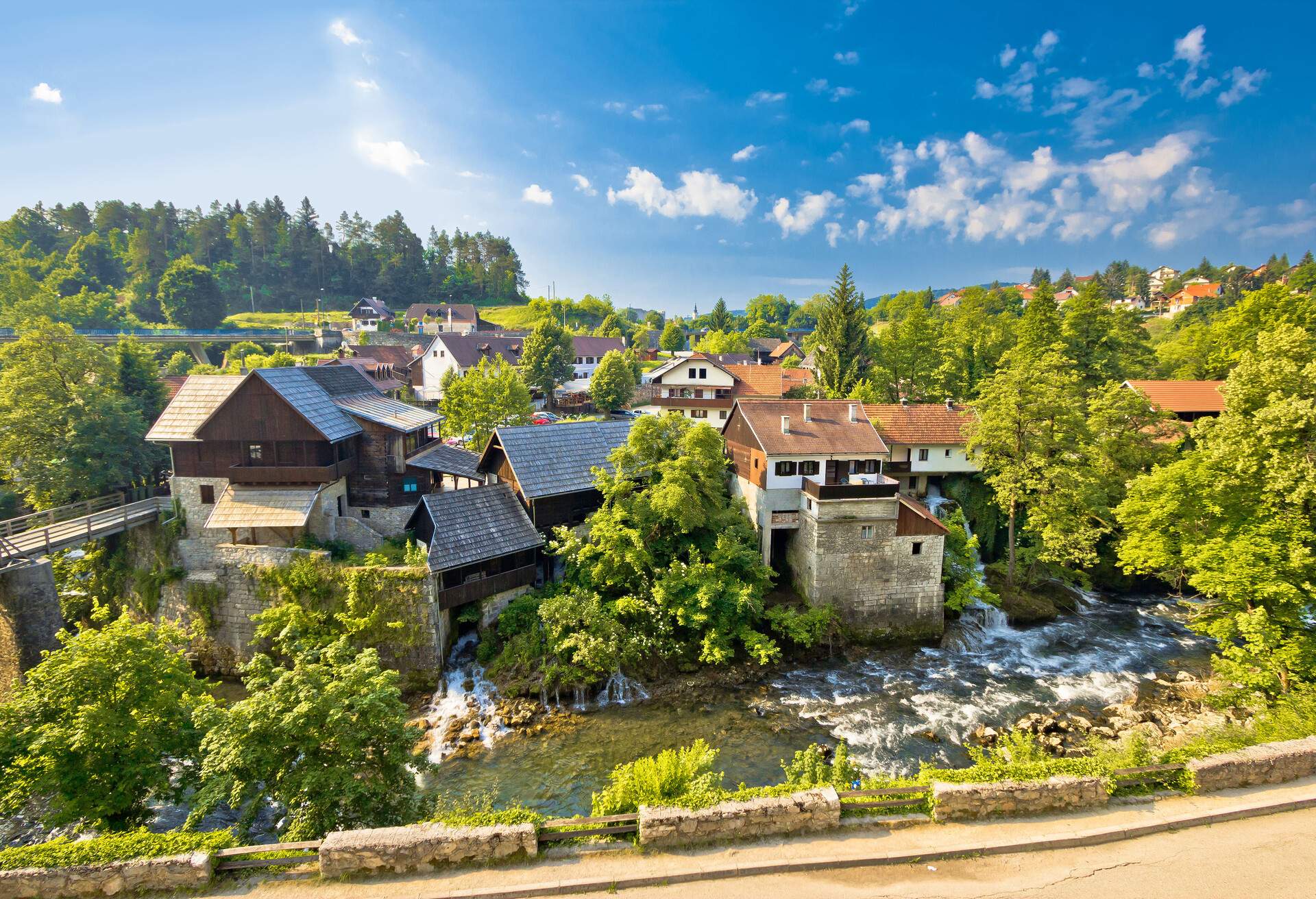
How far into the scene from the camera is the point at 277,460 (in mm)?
24594

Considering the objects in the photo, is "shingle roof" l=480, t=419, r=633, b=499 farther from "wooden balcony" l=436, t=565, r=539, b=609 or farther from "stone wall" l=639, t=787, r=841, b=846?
"stone wall" l=639, t=787, r=841, b=846

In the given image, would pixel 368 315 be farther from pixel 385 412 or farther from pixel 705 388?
pixel 385 412

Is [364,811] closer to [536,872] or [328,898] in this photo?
[328,898]

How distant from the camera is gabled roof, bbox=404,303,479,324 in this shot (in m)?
95.9

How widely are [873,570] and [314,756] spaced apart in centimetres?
2117

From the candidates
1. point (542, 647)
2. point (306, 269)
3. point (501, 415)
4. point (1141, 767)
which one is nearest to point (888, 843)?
point (1141, 767)

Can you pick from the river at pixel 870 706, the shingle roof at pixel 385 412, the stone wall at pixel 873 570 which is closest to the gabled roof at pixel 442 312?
the shingle roof at pixel 385 412

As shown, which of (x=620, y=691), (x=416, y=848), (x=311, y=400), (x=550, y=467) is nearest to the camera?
(x=416, y=848)

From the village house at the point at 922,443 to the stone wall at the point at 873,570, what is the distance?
758cm

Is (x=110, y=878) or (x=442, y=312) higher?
(x=442, y=312)

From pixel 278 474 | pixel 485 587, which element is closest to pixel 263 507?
pixel 278 474

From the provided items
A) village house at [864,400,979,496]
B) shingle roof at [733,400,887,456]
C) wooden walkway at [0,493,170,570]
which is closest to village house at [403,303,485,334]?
wooden walkway at [0,493,170,570]

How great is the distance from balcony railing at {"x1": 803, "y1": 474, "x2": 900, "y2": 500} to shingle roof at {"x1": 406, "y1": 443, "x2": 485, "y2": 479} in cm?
1563

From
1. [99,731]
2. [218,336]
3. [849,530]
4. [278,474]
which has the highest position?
[218,336]
